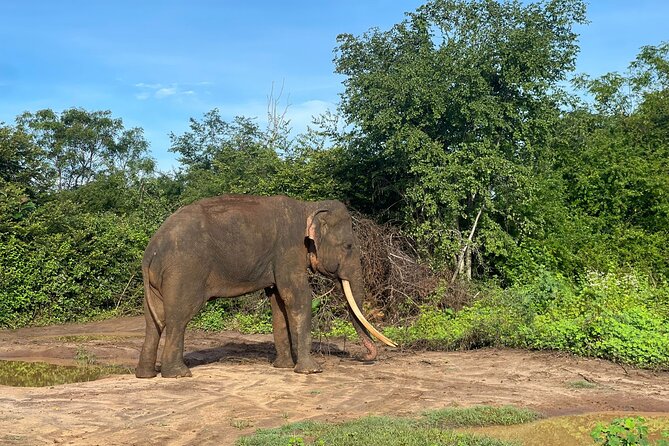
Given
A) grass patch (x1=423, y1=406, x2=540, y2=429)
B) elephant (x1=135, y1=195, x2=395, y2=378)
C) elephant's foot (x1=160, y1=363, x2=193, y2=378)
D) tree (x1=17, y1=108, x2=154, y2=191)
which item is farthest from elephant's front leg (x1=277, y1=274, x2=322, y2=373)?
tree (x1=17, y1=108, x2=154, y2=191)

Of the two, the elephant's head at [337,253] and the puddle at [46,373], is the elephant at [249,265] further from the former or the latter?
the puddle at [46,373]

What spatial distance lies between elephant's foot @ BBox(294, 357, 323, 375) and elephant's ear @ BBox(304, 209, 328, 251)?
65.9 inches

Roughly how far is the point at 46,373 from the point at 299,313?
13.6 feet

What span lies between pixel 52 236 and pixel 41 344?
→ 14.2 ft

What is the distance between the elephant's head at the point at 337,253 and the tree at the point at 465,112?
14.7ft

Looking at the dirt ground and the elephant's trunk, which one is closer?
the dirt ground

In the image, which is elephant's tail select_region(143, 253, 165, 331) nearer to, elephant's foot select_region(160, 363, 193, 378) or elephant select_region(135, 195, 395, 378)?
elephant select_region(135, 195, 395, 378)

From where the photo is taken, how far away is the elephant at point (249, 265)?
32.3 ft

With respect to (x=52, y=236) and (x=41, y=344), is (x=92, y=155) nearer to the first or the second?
(x=52, y=236)

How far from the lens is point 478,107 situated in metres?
14.9

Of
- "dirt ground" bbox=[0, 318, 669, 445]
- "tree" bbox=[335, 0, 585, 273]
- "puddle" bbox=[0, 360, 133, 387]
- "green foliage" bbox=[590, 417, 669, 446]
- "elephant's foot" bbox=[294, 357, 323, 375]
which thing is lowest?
"puddle" bbox=[0, 360, 133, 387]

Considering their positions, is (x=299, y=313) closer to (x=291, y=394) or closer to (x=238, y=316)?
(x=291, y=394)

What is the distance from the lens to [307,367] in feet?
34.0

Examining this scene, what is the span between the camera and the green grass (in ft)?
20.8
